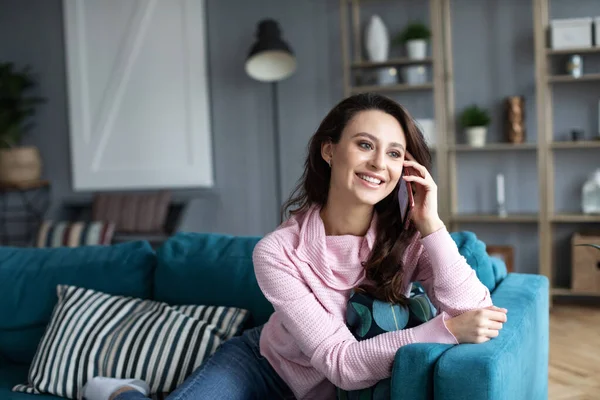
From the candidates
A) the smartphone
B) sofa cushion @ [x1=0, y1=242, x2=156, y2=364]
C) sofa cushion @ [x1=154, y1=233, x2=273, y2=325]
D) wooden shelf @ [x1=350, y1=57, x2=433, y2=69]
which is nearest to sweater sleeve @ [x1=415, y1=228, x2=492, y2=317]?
the smartphone

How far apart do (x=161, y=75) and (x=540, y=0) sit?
290 centimetres

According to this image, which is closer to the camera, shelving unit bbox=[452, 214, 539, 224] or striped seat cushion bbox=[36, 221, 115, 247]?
shelving unit bbox=[452, 214, 539, 224]

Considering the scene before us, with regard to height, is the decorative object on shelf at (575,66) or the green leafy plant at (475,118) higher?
the decorative object on shelf at (575,66)

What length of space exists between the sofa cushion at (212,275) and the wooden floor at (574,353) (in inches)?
60.5

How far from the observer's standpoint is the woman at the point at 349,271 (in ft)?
5.28

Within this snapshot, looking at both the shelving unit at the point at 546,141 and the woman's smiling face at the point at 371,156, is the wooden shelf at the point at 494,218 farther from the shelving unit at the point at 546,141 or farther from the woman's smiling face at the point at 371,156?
the woman's smiling face at the point at 371,156

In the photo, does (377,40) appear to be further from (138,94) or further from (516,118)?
(138,94)

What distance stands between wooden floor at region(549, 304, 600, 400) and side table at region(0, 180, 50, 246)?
13.9 feet

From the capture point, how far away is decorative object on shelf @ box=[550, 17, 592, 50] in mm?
4312

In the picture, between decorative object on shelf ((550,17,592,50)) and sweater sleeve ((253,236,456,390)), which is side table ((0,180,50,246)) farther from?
sweater sleeve ((253,236,456,390))

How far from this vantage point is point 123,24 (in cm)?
564

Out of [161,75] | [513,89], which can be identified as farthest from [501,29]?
[161,75]

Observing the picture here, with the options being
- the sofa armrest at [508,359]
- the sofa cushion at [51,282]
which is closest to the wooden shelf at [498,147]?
the sofa armrest at [508,359]

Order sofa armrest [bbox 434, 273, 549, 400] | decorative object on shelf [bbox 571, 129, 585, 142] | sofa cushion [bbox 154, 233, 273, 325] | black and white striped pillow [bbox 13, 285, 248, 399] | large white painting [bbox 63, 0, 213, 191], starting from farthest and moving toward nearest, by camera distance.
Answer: large white painting [bbox 63, 0, 213, 191] → decorative object on shelf [bbox 571, 129, 585, 142] → sofa cushion [bbox 154, 233, 273, 325] → black and white striped pillow [bbox 13, 285, 248, 399] → sofa armrest [bbox 434, 273, 549, 400]
